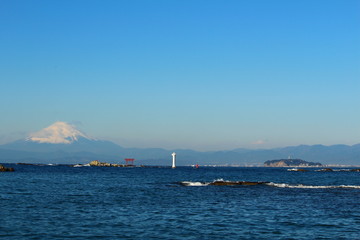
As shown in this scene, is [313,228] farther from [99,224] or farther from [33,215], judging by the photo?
[33,215]

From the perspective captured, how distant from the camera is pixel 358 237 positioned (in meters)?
31.2

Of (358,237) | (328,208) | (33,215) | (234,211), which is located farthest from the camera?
(328,208)

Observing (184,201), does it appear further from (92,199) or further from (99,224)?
(99,224)

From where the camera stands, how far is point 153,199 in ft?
183

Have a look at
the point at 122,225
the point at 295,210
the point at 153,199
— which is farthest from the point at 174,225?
the point at 153,199

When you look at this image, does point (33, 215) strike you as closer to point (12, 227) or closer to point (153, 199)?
point (12, 227)

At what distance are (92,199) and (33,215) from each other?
1497 cm

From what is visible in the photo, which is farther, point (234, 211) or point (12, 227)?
point (234, 211)

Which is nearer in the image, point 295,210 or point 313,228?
point 313,228

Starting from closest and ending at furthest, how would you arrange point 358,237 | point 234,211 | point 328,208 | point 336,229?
point 358,237
point 336,229
point 234,211
point 328,208

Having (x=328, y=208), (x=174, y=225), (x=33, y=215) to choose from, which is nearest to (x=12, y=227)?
(x=33, y=215)

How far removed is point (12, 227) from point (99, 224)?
660 cm

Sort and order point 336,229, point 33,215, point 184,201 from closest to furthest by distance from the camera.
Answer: point 336,229 → point 33,215 → point 184,201

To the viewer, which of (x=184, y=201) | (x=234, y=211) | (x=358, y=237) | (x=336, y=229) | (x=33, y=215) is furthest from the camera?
(x=184, y=201)
